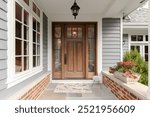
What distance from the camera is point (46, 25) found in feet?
26.6

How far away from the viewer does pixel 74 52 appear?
8469mm

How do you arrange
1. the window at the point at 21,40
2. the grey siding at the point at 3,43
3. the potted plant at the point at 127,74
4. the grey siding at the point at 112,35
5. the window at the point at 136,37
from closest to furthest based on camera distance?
1. the grey siding at the point at 3,43
2. the window at the point at 21,40
3. the potted plant at the point at 127,74
4. the grey siding at the point at 112,35
5. the window at the point at 136,37

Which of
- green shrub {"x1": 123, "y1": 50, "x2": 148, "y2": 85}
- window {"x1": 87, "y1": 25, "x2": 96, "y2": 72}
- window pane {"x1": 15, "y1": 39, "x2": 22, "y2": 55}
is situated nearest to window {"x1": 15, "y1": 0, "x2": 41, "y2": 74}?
window pane {"x1": 15, "y1": 39, "x2": 22, "y2": 55}

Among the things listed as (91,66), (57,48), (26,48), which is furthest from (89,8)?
(26,48)

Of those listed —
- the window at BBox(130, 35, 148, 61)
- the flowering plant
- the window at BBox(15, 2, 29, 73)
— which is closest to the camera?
the window at BBox(15, 2, 29, 73)

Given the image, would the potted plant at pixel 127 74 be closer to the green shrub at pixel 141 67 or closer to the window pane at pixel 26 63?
the green shrub at pixel 141 67

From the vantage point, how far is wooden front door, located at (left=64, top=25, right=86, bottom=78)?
8438 mm

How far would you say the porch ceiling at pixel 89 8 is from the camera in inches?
248

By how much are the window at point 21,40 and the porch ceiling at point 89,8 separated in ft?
5.37

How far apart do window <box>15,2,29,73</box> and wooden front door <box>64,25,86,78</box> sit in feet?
11.3

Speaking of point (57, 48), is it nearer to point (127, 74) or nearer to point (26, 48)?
point (26, 48)

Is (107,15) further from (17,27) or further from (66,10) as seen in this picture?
(17,27)

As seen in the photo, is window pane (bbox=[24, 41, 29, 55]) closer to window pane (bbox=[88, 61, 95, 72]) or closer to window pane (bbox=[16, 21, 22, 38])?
window pane (bbox=[16, 21, 22, 38])

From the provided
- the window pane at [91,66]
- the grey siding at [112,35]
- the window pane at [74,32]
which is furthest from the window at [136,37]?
the window pane at [74,32]
